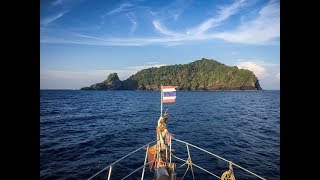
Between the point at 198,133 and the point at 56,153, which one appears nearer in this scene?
the point at 56,153
